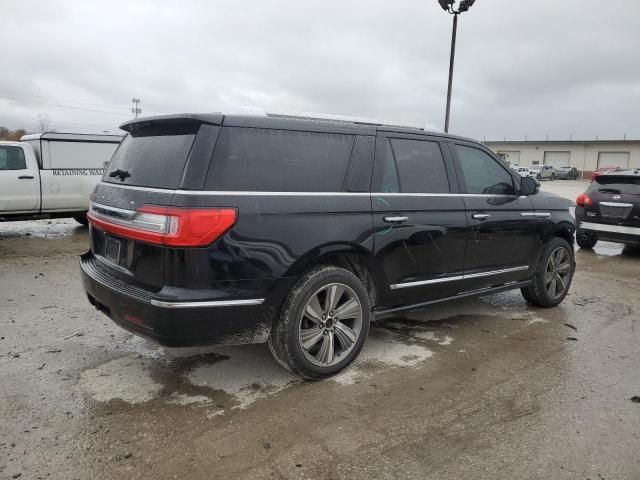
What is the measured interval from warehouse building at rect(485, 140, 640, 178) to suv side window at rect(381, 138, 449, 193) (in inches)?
2162

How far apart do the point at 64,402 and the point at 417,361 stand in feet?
8.31

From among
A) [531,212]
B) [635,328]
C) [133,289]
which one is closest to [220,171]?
[133,289]

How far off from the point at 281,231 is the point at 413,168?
1480 millimetres

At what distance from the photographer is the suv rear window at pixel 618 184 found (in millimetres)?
9273

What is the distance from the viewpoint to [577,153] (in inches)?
2399

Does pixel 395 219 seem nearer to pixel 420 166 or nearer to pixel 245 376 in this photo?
pixel 420 166

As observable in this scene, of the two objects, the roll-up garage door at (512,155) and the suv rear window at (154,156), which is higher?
the roll-up garage door at (512,155)

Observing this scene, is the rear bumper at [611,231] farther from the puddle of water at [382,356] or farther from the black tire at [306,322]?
the black tire at [306,322]

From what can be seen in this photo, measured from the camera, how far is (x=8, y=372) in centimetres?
374

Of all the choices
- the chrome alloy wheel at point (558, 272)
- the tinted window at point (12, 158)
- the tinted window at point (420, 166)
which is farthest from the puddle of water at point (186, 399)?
the tinted window at point (12, 158)

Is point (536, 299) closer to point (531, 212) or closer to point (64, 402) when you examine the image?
point (531, 212)

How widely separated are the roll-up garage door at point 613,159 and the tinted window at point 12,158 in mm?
60834

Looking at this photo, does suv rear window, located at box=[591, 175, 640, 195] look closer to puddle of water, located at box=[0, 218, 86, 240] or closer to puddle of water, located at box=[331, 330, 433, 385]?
puddle of water, located at box=[331, 330, 433, 385]

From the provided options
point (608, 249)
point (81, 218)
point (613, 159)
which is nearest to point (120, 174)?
point (81, 218)
